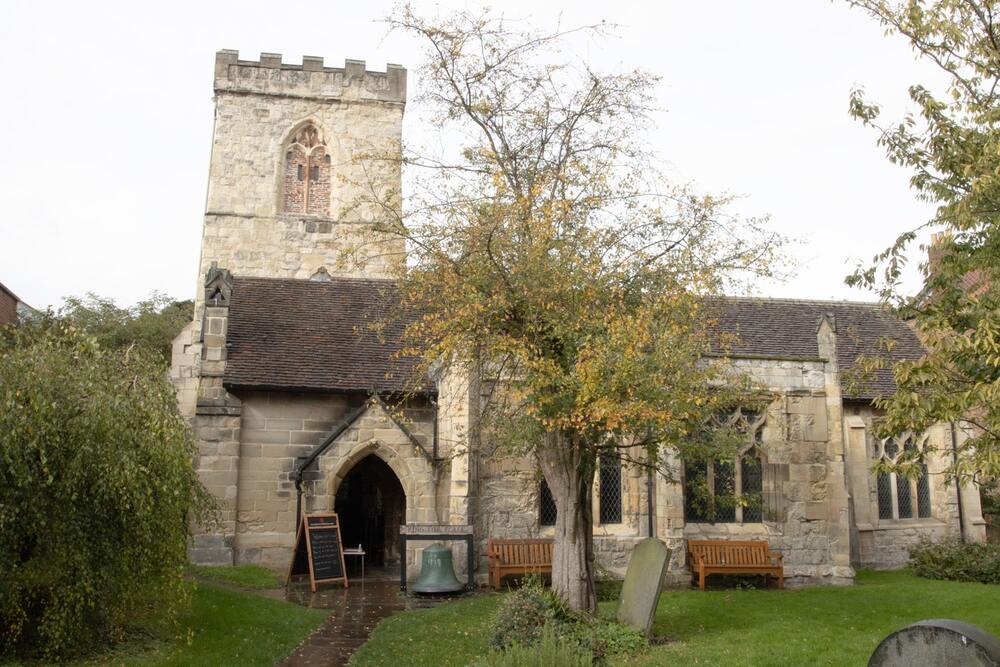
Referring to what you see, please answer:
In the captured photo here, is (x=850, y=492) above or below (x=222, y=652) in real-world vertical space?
above

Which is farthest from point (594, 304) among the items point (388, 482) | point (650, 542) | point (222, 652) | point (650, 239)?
point (388, 482)

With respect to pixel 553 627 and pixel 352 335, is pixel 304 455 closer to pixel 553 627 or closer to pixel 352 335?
pixel 352 335

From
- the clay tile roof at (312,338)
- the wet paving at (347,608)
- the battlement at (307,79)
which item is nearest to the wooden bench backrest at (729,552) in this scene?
the wet paving at (347,608)

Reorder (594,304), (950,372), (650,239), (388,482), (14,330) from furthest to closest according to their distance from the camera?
(388,482) < (650,239) < (594,304) < (14,330) < (950,372)

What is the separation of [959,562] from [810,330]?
641 cm

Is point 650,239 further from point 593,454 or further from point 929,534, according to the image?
point 929,534

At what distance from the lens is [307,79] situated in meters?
31.1

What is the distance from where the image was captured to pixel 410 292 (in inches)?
492

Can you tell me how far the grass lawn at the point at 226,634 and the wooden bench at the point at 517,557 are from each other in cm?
358

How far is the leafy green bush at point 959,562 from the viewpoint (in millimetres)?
18375

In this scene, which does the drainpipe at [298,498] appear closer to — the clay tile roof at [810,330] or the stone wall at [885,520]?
the clay tile roof at [810,330]

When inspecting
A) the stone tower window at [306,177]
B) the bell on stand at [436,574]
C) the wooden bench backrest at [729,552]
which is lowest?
the bell on stand at [436,574]

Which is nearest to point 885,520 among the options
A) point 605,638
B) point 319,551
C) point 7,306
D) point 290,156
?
point 605,638

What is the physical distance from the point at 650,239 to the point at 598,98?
2.47 metres
